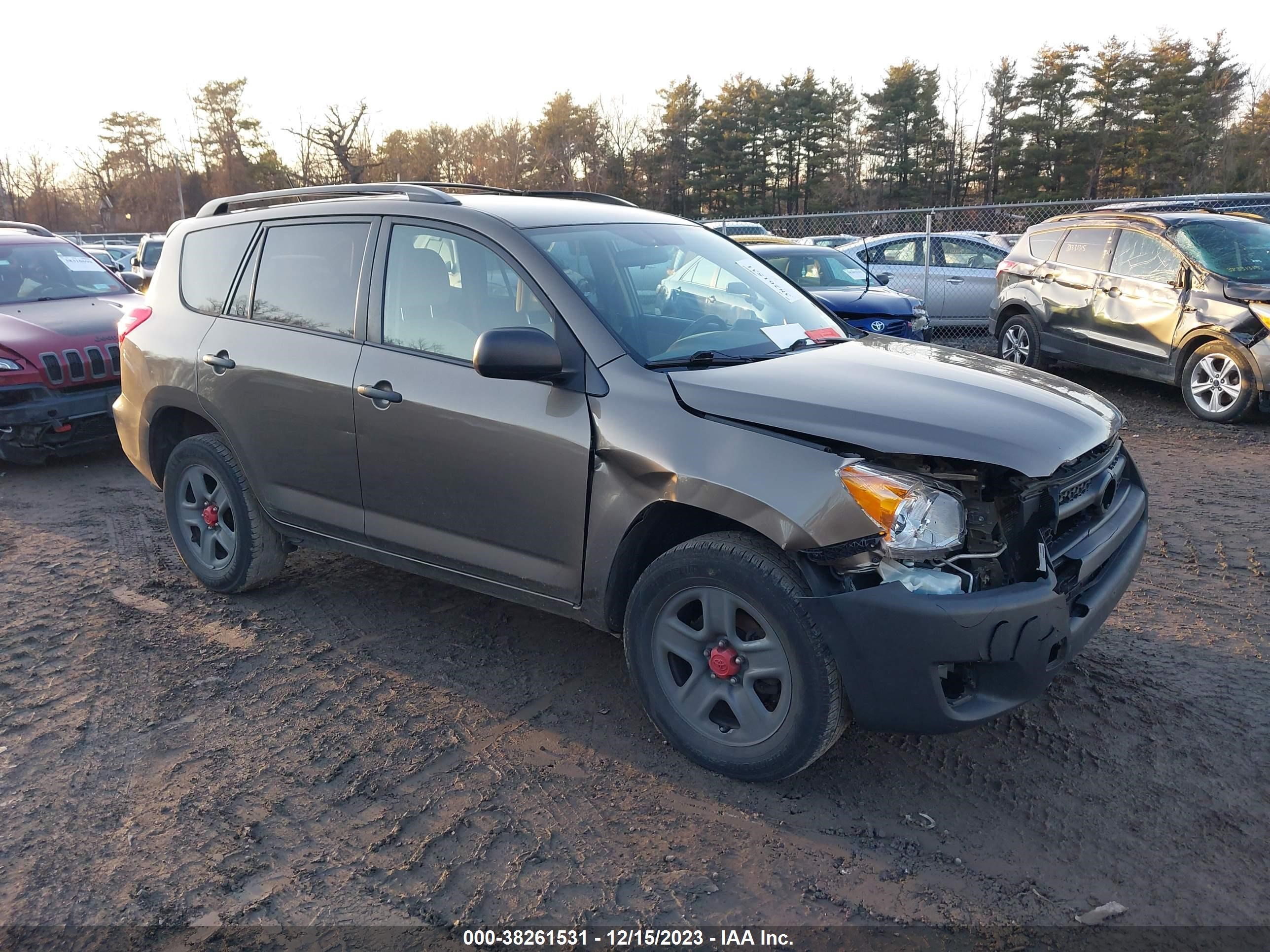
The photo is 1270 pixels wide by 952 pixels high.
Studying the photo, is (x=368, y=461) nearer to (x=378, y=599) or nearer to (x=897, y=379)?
(x=378, y=599)

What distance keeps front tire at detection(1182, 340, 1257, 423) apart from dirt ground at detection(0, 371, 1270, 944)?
417cm

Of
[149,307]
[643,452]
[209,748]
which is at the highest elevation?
[149,307]

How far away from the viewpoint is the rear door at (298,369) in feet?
13.2

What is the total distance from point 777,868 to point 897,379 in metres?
1.64

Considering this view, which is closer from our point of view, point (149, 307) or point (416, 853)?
point (416, 853)

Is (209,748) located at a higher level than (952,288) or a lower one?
lower

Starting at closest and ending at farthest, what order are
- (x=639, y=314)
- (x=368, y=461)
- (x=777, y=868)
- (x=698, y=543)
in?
(x=777, y=868) → (x=698, y=543) → (x=639, y=314) → (x=368, y=461)

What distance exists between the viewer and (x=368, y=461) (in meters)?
3.93

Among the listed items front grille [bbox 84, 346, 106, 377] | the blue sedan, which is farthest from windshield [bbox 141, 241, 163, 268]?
the blue sedan

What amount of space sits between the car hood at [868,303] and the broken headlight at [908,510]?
7077 mm

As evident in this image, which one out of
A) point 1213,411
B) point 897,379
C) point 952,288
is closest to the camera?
point 897,379

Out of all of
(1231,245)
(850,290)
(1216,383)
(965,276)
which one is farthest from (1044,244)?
(965,276)

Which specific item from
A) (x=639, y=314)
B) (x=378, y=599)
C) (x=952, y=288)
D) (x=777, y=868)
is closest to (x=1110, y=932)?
(x=777, y=868)

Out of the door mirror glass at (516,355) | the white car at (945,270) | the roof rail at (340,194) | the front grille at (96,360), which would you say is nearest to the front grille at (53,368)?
the front grille at (96,360)
